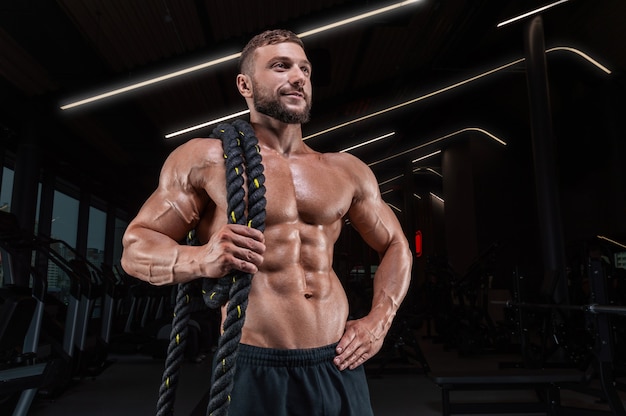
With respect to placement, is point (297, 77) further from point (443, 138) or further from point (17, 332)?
point (443, 138)

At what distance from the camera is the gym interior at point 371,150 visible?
3.66 meters

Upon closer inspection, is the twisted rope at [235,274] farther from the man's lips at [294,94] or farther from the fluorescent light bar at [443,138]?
the fluorescent light bar at [443,138]

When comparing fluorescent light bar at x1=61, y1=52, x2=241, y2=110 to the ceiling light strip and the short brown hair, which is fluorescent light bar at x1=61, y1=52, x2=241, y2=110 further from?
the short brown hair

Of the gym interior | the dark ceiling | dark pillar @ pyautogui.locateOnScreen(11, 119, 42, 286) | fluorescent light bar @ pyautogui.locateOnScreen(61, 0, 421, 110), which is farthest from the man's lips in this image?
dark pillar @ pyautogui.locateOnScreen(11, 119, 42, 286)

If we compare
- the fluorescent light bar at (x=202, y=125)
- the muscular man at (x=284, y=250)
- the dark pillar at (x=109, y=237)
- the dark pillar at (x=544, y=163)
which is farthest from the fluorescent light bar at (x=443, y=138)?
the muscular man at (x=284, y=250)

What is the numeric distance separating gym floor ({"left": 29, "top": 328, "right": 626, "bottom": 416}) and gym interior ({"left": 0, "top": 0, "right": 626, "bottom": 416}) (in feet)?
0.11

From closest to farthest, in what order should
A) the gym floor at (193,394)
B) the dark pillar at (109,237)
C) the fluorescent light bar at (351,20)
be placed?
the gym floor at (193,394)
the fluorescent light bar at (351,20)
the dark pillar at (109,237)

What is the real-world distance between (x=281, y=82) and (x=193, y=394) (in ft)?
11.8

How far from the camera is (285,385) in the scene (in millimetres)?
1043

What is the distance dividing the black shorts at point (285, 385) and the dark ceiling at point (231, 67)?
12.1ft

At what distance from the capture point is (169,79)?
5.09 m

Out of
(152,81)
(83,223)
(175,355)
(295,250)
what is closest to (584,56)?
(152,81)

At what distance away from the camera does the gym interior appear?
366 cm

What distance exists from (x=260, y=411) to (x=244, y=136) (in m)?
0.58
